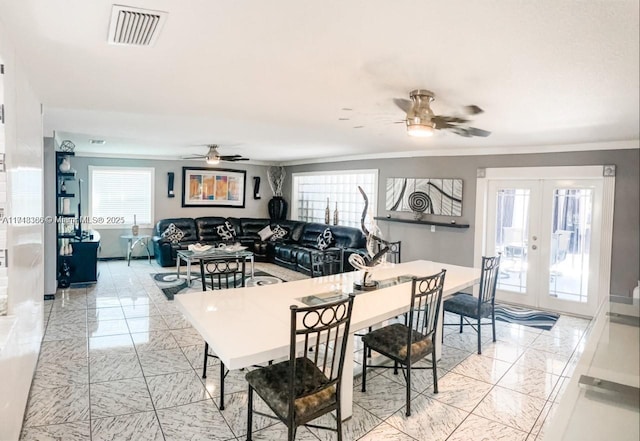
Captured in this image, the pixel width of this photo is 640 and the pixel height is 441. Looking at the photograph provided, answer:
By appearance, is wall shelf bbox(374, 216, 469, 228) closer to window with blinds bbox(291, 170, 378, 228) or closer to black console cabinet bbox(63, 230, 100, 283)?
window with blinds bbox(291, 170, 378, 228)

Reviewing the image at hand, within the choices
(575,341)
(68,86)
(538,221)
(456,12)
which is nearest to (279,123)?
(68,86)

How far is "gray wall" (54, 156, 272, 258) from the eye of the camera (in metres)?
7.39

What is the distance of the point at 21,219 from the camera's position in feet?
7.19

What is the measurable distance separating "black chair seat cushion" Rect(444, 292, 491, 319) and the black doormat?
2.74 metres

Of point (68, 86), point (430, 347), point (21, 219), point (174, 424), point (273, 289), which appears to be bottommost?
point (174, 424)

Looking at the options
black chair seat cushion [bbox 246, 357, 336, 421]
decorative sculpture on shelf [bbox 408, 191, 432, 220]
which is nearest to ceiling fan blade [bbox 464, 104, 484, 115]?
black chair seat cushion [bbox 246, 357, 336, 421]

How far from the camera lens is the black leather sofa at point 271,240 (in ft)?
22.1

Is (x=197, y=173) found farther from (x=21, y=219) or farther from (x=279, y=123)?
(x=21, y=219)

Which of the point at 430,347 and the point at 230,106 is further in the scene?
the point at 230,106

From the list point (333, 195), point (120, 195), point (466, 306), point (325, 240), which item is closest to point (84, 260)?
point (120, 195)

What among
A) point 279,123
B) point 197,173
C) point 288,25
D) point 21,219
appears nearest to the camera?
point 288,25

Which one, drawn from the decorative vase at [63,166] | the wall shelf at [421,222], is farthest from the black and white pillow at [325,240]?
the decorative vase at [63,166]

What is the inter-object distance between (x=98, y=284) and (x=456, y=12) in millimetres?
5848

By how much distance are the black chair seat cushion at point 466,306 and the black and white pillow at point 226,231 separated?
5.29 metres
